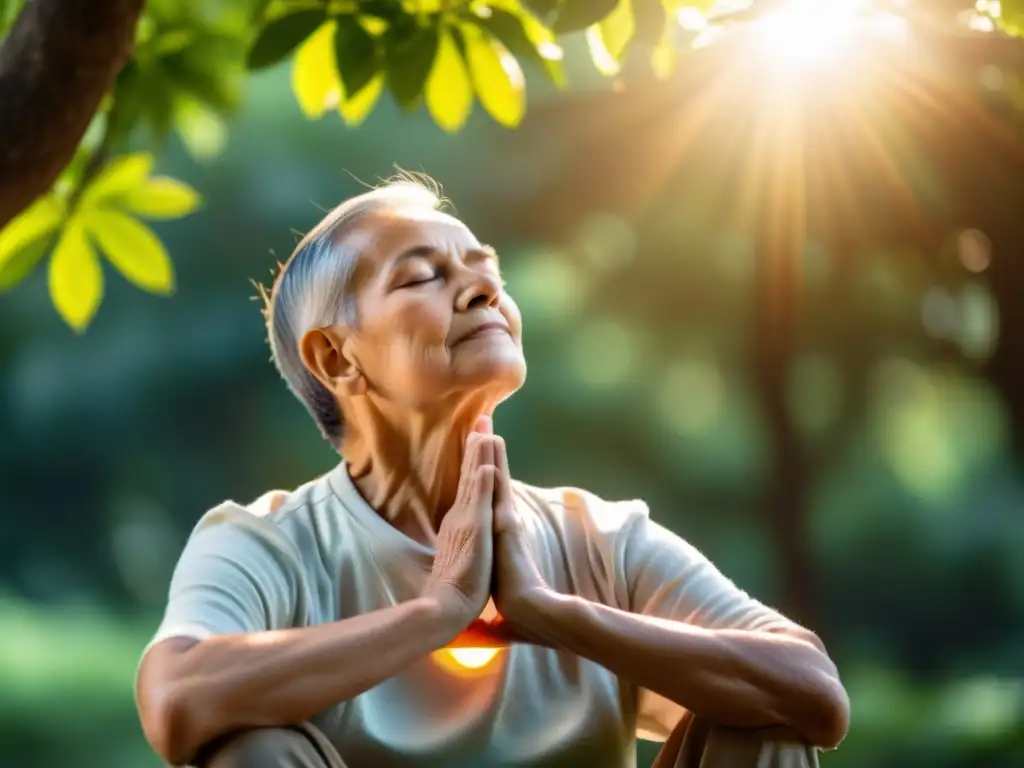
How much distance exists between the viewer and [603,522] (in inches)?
49.0

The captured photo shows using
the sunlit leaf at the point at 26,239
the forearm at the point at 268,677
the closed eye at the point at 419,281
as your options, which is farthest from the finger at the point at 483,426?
the sunlit leaf at the point at 26,239

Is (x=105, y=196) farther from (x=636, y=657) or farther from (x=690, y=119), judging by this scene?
(x=690, y=119)

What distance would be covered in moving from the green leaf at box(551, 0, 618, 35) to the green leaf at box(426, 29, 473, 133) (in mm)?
255

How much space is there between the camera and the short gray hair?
4.03 feet

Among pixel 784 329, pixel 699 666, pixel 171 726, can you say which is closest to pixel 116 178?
pixel 171 726

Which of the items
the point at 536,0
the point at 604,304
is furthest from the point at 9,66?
the point at 604,304

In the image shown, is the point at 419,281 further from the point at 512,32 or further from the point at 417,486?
the point at 512,32

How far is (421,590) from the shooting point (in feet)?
3.81

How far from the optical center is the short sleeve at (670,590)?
1.17 m

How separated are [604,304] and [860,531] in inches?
35.5

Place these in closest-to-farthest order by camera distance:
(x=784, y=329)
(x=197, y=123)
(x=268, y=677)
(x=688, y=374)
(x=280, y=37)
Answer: (x=268, y=677), (x=280, y=37), (x=197, y=123), (x=784, y=329), (x=688, y=374)

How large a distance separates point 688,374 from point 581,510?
2642 millimetres

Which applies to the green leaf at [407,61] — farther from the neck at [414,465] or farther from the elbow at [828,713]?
the elbow at [828,713]

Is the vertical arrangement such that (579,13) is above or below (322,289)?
above
